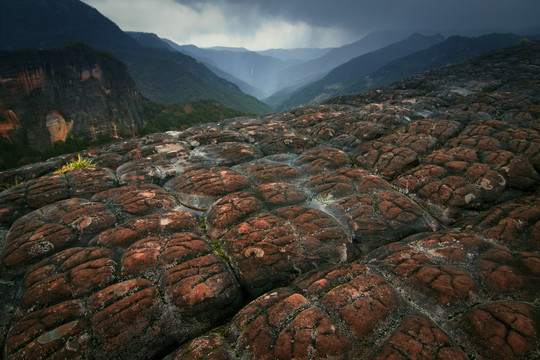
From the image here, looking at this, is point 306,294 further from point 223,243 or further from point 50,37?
point 50,37

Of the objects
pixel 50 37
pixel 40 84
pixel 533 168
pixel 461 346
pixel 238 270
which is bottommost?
pixel 238 270

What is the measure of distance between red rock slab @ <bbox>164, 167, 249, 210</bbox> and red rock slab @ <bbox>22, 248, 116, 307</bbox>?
3.63 meters

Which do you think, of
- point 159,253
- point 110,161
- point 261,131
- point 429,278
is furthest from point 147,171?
point 429,278

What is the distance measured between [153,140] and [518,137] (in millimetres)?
21643

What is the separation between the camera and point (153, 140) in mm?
17516

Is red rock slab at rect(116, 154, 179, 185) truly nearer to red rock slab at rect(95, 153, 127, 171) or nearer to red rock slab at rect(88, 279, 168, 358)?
red rock slab at rect(95, 153, 127, 171)

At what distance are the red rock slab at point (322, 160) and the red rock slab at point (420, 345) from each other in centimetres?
785

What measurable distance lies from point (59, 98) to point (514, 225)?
331 feet

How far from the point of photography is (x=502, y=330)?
13.6 ft

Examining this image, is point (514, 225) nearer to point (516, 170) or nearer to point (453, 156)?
point (516, 170)

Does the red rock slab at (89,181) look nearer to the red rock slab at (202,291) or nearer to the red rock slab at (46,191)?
the red rock slab at (46,191)

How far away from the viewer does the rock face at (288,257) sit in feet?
15.1

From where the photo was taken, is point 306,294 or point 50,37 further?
point 50,37

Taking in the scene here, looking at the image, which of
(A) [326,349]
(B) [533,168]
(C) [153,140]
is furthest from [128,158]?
(B) [533,168]
